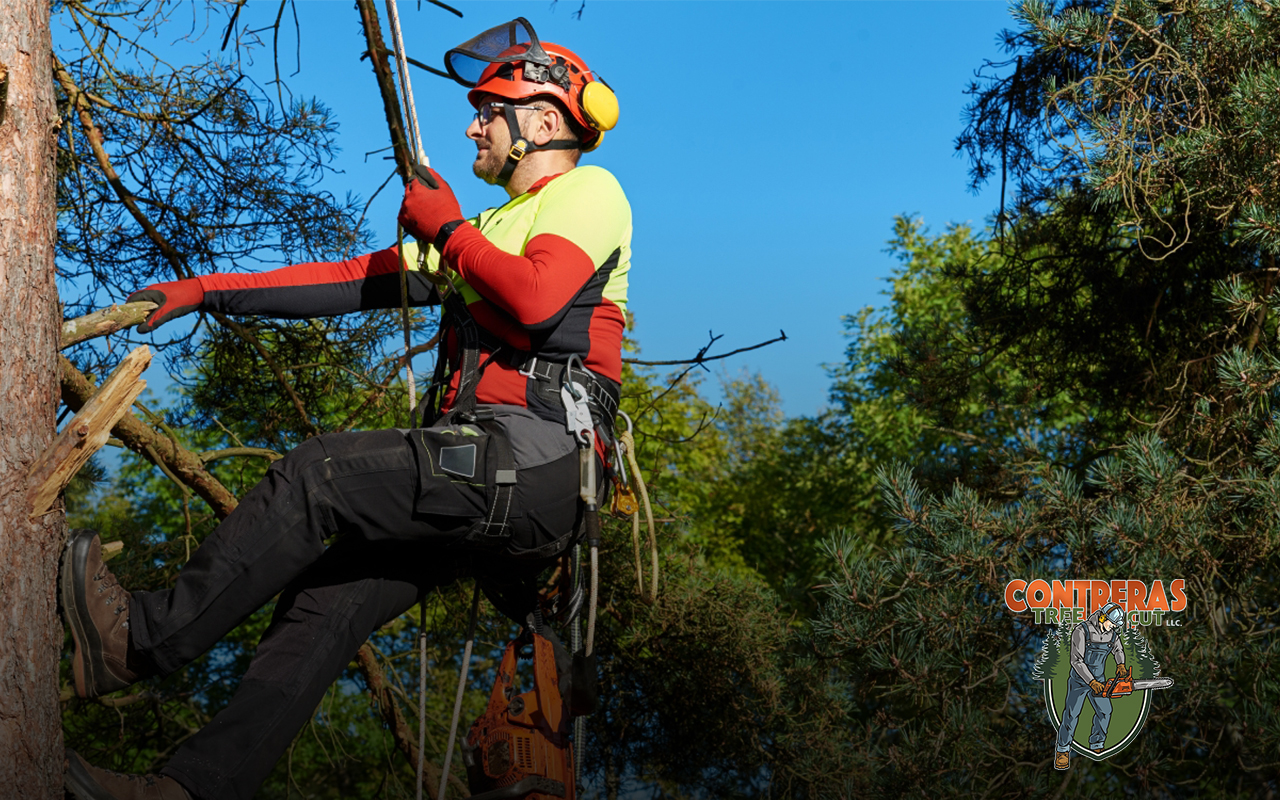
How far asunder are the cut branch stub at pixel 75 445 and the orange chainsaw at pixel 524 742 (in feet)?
3.91

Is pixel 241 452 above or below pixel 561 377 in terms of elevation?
above

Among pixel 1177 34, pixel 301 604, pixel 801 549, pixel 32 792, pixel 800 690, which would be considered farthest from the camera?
pixel 801 549

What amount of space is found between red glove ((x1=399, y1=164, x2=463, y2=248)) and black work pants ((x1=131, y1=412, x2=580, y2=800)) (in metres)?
0.53

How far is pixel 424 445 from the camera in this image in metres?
2.33

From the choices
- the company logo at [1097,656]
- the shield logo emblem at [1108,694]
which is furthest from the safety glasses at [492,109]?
the shield logo emblem at [1108,694]

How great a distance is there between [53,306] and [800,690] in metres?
4.55

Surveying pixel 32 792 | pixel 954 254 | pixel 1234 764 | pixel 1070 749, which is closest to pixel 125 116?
pixel 32 792

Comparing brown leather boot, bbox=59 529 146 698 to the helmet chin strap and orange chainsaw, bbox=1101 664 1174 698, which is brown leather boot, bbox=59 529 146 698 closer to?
the helmet chin strap

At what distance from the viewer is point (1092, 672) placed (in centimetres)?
377

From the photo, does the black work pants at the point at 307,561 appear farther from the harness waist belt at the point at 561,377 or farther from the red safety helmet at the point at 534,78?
the red safety helmet at the point at 534,78

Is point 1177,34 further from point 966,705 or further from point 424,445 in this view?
point 424,445

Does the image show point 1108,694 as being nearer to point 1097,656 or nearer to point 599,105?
point 1097,656

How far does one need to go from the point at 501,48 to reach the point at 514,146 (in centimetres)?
32

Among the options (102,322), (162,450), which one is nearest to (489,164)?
(102,322)
